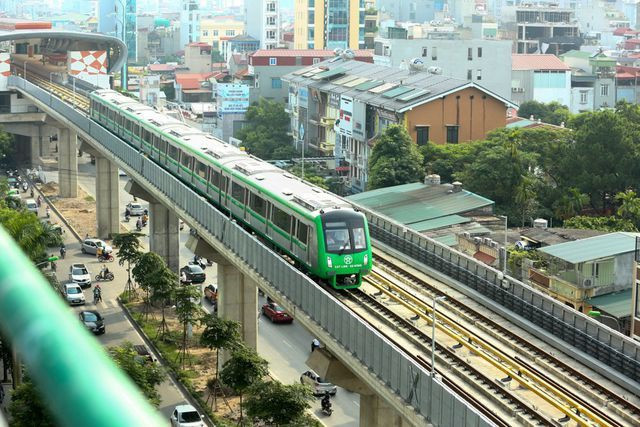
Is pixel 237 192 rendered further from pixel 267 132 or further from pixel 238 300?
pixel 267 132

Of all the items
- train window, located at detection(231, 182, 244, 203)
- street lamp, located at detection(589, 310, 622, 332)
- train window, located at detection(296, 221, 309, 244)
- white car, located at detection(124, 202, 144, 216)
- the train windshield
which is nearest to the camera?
the train windshield

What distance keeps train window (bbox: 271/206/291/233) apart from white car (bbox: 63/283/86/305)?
21054 millimetres

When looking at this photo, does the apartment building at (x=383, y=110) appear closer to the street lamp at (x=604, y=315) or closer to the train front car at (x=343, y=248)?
the street lamp at (x=604, y=315)

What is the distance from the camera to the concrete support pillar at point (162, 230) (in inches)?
2354

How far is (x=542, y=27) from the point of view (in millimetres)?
166625

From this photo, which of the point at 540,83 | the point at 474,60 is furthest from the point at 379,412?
the point at 540,83

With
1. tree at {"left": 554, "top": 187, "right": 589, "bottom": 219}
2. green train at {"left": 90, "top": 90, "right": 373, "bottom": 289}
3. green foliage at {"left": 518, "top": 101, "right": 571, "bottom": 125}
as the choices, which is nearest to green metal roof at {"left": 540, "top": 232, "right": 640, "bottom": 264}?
green train at {"left": 90, "top": 90, "right": 373, "bottom": 289}

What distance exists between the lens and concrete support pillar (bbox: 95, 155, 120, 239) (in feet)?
233

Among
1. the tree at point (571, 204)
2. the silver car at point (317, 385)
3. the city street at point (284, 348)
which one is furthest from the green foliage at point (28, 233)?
the tree at point (571, 204)

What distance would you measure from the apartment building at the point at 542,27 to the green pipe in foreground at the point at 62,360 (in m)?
165

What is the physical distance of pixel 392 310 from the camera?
2947 cm

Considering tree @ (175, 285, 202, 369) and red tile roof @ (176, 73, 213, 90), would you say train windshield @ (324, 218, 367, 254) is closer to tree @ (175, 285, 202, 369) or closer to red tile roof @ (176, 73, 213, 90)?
tree @ (175, 285, 202, 369)

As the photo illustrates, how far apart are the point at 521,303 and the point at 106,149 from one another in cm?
3595

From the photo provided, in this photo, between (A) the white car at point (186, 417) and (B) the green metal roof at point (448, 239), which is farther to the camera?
(B) the green metal roof at point (448, 239)
